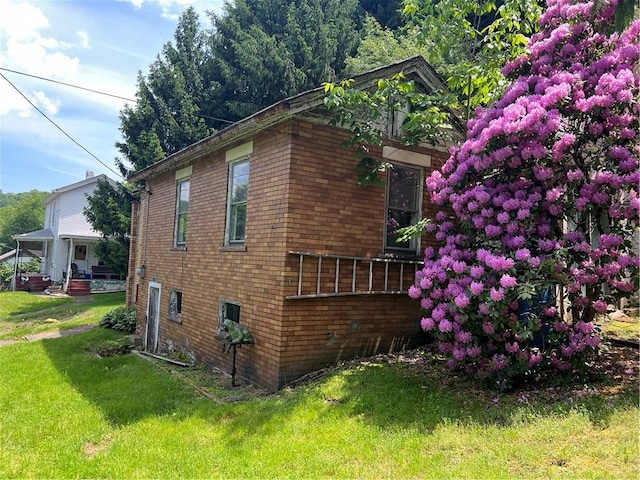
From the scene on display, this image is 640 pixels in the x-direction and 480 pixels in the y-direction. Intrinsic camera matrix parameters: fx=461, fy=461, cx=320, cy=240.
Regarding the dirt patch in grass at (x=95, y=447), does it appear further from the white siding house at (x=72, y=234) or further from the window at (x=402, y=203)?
the white siding house at (x=72, y=234)

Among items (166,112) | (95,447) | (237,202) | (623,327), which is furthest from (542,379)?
(166,112)

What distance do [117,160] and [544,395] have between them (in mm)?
23208

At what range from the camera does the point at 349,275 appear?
761 cm

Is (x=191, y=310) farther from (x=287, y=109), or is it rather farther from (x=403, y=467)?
(x=403, y=467)

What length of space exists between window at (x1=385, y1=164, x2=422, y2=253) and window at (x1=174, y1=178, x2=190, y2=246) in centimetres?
525

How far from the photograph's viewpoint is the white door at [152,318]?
12.1 m

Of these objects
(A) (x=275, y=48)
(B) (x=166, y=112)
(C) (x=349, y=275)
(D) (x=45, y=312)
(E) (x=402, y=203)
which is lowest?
(D) (x=45, y=312)

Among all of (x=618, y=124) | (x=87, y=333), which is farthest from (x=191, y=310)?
(x=618, y=124)

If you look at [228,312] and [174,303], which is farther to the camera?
[174,303]

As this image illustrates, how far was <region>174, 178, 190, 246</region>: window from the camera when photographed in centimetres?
1120

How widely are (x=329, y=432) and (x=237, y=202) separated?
16.2 ft

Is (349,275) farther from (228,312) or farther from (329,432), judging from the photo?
(329,432)

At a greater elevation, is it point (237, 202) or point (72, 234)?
point (237, 202)

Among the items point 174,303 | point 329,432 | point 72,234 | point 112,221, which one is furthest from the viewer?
point 72,234
